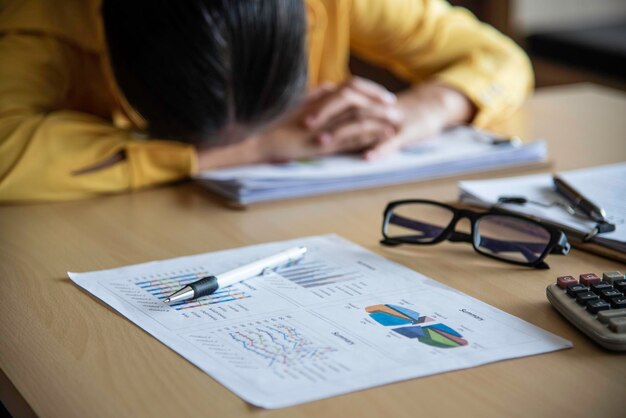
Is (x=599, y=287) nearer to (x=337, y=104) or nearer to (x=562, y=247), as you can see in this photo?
(x=562, y=247)

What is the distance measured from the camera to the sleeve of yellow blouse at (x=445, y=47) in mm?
1550

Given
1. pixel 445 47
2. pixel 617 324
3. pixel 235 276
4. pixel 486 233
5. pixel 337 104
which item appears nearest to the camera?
pixel 617 324

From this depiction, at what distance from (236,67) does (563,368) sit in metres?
0.58

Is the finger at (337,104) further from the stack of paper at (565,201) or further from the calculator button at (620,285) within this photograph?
the calculator button at (620,285)

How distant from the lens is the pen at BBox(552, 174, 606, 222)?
3.34 ft

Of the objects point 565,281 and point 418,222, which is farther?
point 418,222

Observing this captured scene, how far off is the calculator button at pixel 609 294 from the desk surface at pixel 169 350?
0.04 m

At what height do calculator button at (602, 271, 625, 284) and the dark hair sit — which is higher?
the dark hair

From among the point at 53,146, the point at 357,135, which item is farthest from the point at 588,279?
the point at 53,146

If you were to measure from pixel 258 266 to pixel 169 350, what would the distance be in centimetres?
17

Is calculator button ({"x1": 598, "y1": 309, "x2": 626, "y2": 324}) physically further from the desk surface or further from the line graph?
the line graph

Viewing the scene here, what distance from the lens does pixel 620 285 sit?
79 cm

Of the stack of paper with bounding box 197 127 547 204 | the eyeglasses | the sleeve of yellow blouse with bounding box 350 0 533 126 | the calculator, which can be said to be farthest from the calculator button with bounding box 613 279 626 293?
the sleeve of yellow blouse with bounding box 350 0 533 126

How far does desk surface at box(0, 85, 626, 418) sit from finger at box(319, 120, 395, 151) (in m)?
0.14
